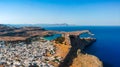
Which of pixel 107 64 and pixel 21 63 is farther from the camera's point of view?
pixel 107 64

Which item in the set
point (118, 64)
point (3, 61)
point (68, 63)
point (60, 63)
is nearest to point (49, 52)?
point (68, 63)

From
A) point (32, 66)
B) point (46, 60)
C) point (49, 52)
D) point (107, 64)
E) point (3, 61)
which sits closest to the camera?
point (32, 66)

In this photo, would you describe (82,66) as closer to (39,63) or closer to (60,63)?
(60,63)

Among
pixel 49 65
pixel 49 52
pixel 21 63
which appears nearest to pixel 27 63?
pixel 21 63

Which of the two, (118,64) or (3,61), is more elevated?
(3,61)

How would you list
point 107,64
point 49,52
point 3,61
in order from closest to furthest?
point 3,61
point 49,52
point 107,64

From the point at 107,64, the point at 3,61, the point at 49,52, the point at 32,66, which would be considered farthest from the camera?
the point at 107,64

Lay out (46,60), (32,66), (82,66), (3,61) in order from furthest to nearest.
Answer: (82,66) → (46,60) → (3,61) → (32,66)

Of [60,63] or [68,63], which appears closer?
[60,63]

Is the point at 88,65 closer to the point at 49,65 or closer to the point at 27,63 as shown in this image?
the point at 49,65
